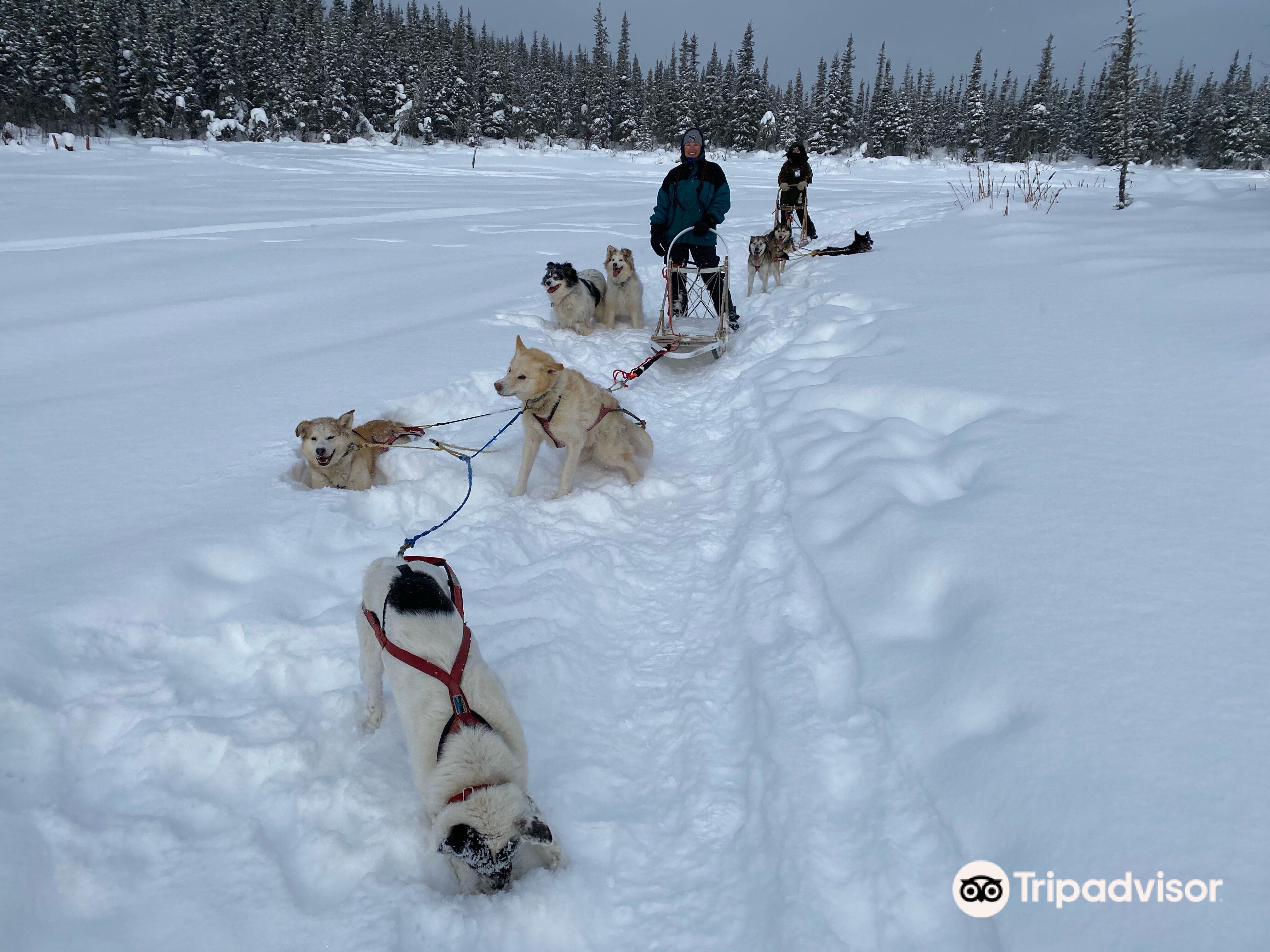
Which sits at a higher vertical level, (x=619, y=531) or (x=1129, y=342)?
(x=1129, y=342)

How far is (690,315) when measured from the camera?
8562mm

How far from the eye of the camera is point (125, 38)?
39188 mm

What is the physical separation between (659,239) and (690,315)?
1.17 m

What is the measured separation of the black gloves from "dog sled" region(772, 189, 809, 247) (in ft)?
15.3

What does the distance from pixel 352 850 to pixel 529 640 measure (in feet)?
3.35

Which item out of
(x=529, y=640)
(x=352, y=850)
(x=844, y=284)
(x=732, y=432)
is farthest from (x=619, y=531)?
(x=844, y=284)

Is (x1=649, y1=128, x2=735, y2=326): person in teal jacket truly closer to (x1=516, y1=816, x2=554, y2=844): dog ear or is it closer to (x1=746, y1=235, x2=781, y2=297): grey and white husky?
(x1=746, y1=235, x2=781, y2=297): grey and white husky

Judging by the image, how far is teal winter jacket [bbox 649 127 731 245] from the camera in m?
7.32

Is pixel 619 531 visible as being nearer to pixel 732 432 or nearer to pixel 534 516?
pixel 534 516

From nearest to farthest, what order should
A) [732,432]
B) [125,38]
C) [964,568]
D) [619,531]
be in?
1. [964,568]
2. [619,531]
3. [732,432]
4. [125,38]

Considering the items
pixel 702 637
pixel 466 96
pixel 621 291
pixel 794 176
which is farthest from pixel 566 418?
pixel 466 96

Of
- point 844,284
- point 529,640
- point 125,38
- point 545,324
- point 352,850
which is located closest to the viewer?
point 352,850

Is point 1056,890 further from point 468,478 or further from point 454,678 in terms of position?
point 468,478

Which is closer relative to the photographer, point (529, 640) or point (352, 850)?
point (352, 850)
